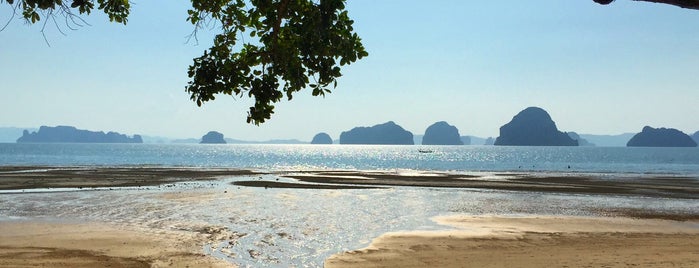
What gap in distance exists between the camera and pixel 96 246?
17.9m

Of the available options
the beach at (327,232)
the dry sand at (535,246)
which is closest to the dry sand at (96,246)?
the beach at (327,232)

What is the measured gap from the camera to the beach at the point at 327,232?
16109mm

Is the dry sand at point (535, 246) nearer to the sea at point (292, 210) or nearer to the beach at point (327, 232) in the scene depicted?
the beach at point (327, 232)

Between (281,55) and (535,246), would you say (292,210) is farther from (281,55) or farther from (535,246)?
(281,55)

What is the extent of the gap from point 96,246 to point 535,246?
599 inches

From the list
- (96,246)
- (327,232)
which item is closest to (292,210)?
(327,232)

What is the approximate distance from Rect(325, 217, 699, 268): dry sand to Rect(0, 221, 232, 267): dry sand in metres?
5.01

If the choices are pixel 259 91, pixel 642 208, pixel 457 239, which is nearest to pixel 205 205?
pixel 457 239

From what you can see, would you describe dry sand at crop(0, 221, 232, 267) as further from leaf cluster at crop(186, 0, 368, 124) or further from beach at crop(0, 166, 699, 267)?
leaf cluster at crop(186, 0, 368, 124)

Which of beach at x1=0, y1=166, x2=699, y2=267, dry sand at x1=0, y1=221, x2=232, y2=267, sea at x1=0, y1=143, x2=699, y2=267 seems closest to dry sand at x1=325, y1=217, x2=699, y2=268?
beach at x1=0, y1=166, x2=699, y2=267

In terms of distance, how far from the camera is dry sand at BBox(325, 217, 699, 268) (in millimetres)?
15750

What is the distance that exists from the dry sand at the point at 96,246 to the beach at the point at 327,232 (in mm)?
38

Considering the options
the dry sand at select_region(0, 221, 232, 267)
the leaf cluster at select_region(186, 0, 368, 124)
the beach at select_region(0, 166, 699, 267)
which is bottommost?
the dry sand at select_region(0, 221, 232, 267)

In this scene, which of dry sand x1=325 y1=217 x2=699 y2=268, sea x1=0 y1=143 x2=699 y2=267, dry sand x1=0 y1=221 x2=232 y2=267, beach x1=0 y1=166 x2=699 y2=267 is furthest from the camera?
sea x1=0 y1=143 x2=699 y2=267
